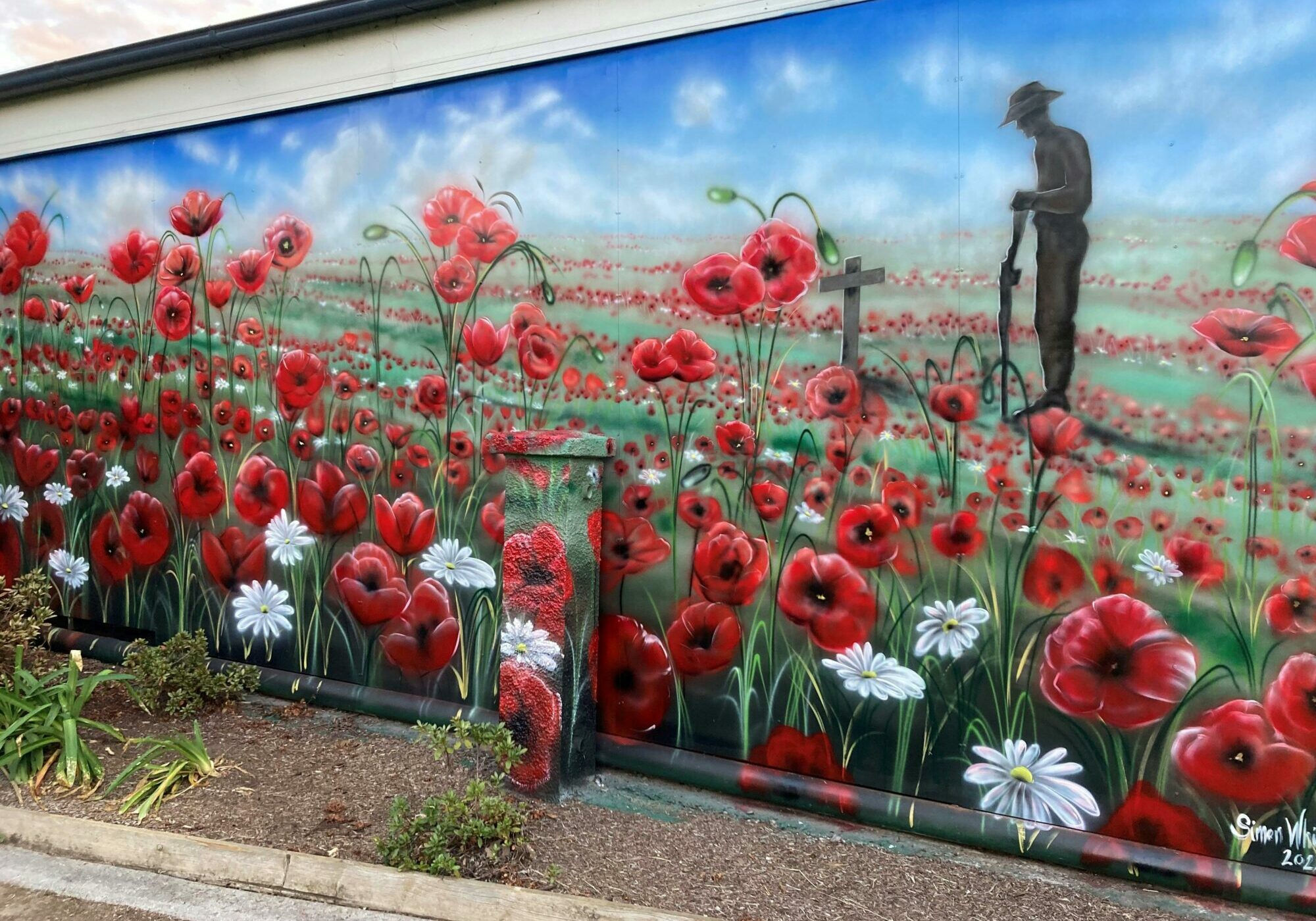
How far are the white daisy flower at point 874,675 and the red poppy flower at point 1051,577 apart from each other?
0.61 meters

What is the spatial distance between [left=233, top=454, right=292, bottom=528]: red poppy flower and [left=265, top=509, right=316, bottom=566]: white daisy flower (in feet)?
0.16

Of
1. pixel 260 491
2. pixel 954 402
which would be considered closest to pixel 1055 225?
pixel 954 402

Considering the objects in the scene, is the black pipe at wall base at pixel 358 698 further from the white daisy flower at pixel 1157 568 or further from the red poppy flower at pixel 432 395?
the white daisy flower at pixel 1157 568

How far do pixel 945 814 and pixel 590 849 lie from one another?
58.9 inches

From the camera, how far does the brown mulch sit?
3309mm

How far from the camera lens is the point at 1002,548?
3.73m

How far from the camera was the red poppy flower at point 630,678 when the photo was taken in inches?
173

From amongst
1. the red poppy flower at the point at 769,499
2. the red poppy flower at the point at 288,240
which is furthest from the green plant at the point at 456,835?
the red poppy flower at the point at 288,240

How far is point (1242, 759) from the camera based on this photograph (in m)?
3.43

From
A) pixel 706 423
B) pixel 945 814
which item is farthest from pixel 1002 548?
pixel 706 423

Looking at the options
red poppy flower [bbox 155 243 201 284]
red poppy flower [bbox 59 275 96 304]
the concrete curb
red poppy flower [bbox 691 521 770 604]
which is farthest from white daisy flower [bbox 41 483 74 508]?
red poppy flower [bbox 691 521 770 604]

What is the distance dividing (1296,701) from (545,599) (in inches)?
117

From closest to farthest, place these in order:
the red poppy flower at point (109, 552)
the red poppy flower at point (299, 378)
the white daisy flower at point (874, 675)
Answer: the white daisy flower at point (874, 675) → the red poppy flower at point (299, 378) → the red poppy flower at point (109, 552)

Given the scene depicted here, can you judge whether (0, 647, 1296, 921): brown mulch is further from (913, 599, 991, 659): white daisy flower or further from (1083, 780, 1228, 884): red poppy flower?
(913, 599, 991, 659): white daisy flower
